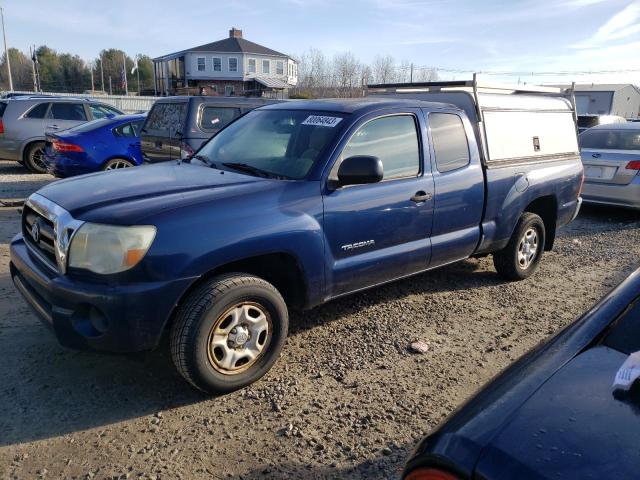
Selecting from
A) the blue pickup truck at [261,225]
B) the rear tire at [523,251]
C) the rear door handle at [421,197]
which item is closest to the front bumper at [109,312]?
the blue pickup truck at [261,225]

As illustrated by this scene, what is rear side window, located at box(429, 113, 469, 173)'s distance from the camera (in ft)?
14.4

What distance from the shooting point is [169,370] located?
3.54 metres

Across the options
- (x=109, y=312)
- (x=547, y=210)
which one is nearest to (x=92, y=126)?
(x=109, y=312)

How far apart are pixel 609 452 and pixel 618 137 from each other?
9.25m

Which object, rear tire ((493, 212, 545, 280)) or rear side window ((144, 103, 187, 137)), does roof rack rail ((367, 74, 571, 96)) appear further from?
rear side window ((144, 103, 187, 137))

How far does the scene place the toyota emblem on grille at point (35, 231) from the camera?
3383 millimetres

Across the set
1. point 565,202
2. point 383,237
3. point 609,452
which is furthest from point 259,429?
point 565,202

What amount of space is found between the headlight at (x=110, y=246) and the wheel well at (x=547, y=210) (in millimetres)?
4311

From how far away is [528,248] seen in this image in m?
5.57

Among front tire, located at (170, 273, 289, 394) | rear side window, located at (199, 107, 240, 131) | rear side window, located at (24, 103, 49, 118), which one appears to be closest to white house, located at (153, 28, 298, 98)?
rear side window, located at (24, 103, 49, 118)

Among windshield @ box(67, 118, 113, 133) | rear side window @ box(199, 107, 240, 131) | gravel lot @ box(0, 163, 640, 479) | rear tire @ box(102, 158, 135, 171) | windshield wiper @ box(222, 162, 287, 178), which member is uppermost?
rear side window @ box(199, 107, 240, 131)

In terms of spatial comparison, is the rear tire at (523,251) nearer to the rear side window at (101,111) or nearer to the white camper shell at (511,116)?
the white camper shell at (511,116)

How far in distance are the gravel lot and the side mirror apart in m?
1.31

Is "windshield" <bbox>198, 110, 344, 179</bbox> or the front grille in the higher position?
"windshield" <bbox>198, 110, 344, 179</bbox>
